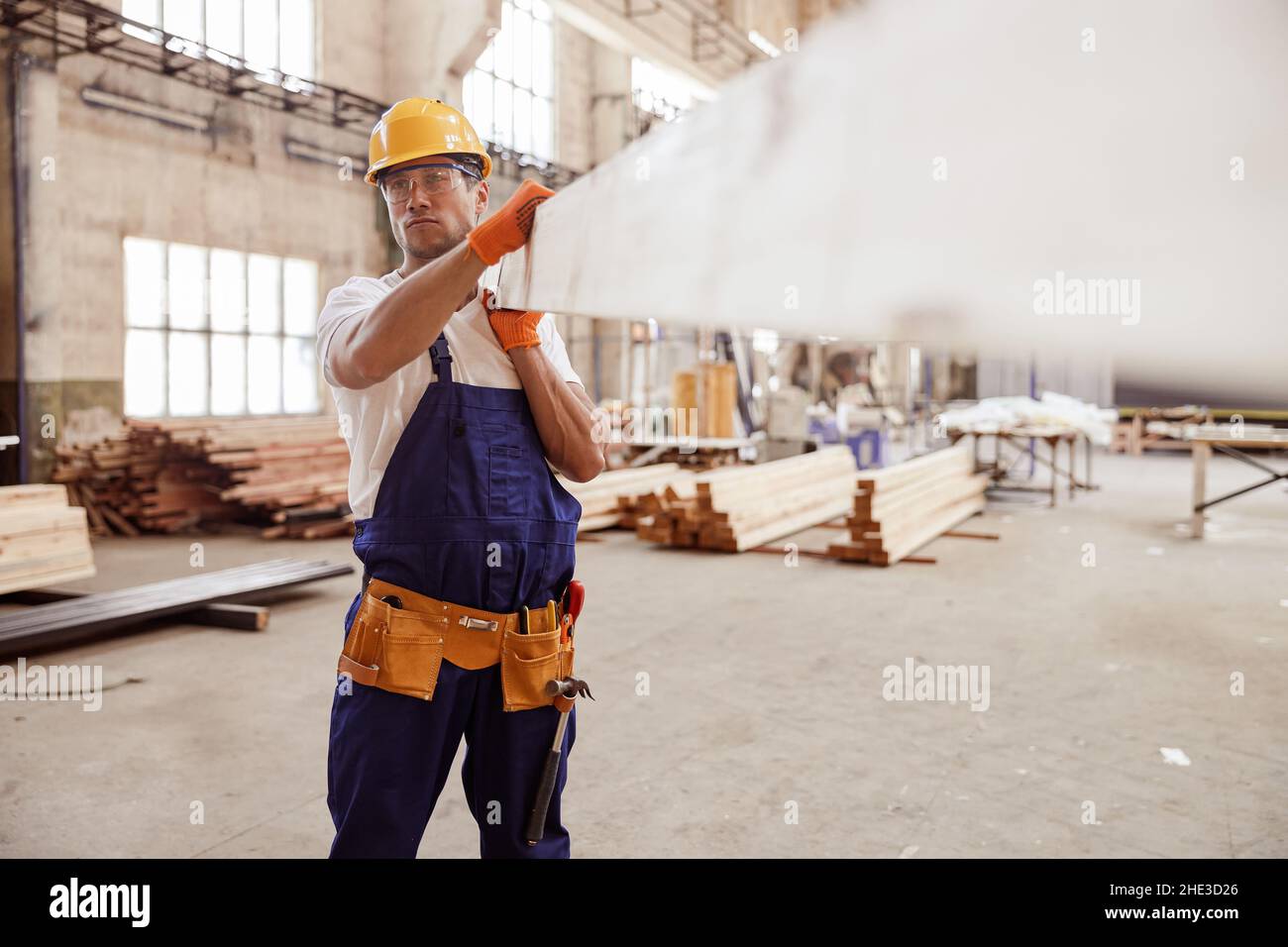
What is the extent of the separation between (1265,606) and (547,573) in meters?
6.50

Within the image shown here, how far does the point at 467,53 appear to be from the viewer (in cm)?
1255

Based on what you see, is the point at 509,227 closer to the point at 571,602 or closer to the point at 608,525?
the point at 571,602

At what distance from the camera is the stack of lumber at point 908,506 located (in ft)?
26.8

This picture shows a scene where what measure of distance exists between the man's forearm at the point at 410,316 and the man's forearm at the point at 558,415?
33 cm

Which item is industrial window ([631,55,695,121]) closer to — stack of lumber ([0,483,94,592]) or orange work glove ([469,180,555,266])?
stack of lumber ([0,483,94,592])

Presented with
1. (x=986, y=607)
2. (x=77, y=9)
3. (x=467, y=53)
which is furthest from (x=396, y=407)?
(x=467, y=53)

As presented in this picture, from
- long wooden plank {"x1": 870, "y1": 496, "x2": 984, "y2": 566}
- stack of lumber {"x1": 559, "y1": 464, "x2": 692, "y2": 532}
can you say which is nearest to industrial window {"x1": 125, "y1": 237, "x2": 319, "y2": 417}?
stack of lumber {"x1": 559, "y1": 464, "x2": 692, "y2": 532}

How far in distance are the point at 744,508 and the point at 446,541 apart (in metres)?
7.27

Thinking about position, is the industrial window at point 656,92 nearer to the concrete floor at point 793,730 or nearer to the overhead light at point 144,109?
the overhead light at point 144,109

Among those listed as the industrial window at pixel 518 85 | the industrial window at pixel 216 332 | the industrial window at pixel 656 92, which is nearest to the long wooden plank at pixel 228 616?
the industrial window at pixel 216 332

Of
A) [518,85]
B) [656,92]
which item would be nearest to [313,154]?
[518,85]

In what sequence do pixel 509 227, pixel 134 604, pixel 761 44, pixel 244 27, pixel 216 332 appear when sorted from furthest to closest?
pixel 761 44 → pixel 244 27 → pixel 216 332 → pixel 134 604 → pixel 509 227

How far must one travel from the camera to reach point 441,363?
74.8 inches

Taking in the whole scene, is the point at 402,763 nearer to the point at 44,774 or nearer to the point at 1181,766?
the point at 44,774
